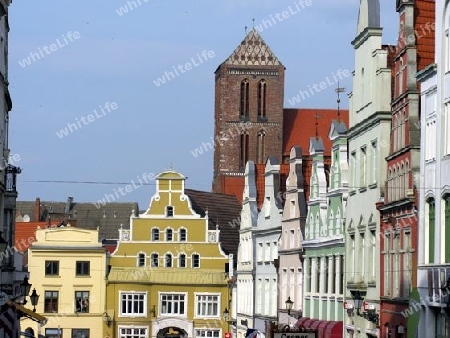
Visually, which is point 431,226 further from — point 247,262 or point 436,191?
point 247,262

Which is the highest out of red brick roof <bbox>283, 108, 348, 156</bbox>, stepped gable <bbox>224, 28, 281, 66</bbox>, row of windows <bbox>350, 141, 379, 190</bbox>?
stepped gable <bbox>224, 28, 281, 66</bbox>

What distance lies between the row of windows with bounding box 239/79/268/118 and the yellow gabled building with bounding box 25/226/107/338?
5389 centimetres

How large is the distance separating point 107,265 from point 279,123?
177ft

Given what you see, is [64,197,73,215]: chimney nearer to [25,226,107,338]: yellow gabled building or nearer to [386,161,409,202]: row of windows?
[25,226,107,338]: yellow gabled building

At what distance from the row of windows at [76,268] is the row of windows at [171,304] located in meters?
2.64

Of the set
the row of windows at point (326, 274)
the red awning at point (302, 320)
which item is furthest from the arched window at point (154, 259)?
the red awning at point (302, 320)

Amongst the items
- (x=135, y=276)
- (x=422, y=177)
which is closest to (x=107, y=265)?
(x=135, y=276)

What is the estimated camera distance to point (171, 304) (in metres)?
80.8

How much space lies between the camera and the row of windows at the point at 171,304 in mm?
80375

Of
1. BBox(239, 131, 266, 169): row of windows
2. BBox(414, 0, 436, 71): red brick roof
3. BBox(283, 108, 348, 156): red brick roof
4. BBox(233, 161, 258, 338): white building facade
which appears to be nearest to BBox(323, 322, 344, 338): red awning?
BBox(414, 0, 436, 71): red brick roof

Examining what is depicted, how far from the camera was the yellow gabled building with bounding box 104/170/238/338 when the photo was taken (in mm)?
80250

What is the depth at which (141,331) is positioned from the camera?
262ft

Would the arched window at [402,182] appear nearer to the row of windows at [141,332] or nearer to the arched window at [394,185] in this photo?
the arched window at [394,185]

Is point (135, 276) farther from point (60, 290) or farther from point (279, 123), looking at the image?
point (279, 123)
